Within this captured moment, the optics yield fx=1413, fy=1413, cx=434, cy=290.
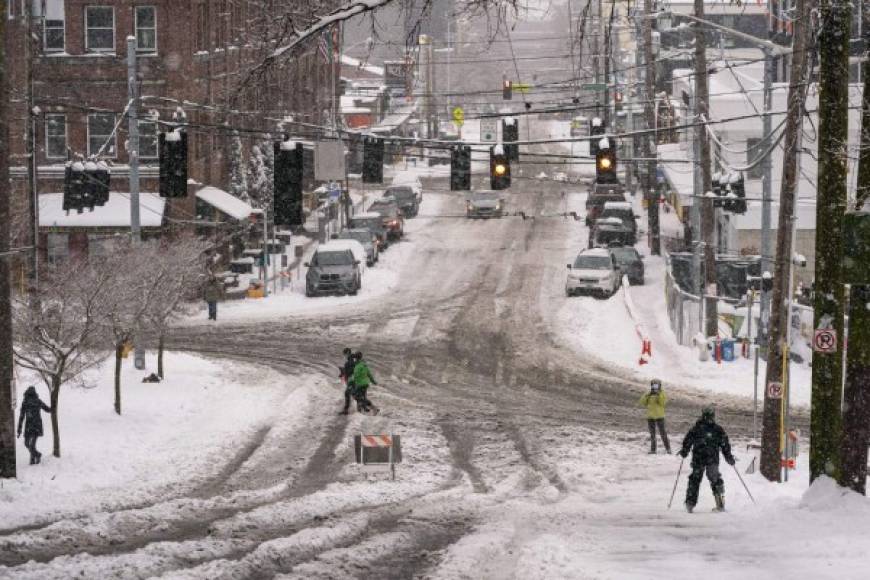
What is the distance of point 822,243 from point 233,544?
26.1 feet

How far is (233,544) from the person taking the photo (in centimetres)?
1695

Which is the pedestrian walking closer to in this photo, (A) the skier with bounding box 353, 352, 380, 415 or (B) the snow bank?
(B) the snow bank

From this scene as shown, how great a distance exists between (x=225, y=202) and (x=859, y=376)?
39.4 m

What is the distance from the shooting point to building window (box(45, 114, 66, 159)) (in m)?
49.5

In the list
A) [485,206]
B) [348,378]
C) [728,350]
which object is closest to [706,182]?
[728,350]

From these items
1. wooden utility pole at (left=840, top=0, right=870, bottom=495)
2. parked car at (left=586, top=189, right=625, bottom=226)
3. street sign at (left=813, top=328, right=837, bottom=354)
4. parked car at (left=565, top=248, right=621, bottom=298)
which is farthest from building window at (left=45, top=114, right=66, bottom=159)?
wooden utility pole at (left=840, top=0, right=870, bottom=495)

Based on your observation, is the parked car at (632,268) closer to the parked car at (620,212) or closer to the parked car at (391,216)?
the parked car at (620,212)

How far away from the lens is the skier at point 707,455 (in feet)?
62.4

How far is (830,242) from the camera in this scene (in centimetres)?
1695

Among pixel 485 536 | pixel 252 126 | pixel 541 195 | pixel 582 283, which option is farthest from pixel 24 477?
pixel 541 195

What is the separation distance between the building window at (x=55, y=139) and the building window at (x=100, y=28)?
291cm

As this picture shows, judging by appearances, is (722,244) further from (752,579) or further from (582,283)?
(752,579)

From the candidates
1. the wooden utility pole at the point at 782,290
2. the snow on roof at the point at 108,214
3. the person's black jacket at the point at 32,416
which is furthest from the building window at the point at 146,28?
the wooden utility pole at the point at 782,290

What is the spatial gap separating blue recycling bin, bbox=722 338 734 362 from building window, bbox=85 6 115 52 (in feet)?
80.9
